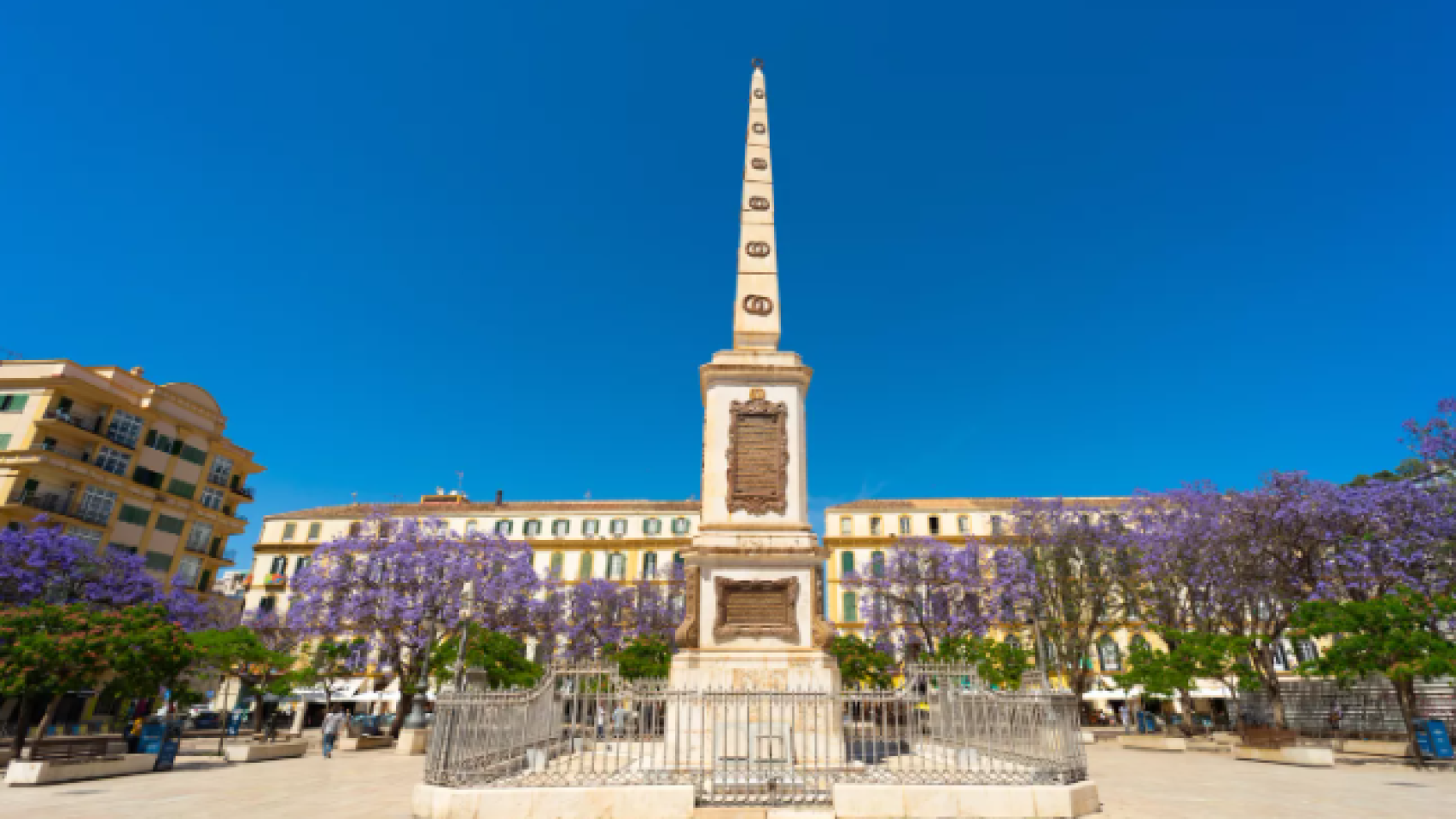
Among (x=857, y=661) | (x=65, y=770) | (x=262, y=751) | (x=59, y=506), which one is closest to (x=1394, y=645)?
(x=857, y=661)

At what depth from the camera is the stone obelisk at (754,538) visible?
11.8m

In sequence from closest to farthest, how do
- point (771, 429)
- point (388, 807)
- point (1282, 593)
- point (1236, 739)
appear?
1. point (388, 807)
2. point (771, 429)
3. point (1236, 739)
4. point (1282, 593)

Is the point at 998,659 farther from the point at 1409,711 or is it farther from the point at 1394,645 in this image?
the point at 1394,645

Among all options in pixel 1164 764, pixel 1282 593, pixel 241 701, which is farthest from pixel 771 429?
pixel 241 701

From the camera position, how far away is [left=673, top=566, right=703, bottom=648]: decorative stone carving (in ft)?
39.9

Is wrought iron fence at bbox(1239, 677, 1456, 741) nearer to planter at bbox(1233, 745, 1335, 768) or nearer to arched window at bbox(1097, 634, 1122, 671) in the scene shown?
planter at bbox(1233, 745, 1335, 768)

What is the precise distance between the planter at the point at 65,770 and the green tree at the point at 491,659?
957 cm

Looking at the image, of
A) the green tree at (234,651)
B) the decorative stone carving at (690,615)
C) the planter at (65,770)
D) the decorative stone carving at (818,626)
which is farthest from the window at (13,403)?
the decorative stone carving at (818,626)

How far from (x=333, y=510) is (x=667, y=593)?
2999cm

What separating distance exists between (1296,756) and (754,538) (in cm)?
1606

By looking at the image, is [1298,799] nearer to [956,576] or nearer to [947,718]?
[947,718]

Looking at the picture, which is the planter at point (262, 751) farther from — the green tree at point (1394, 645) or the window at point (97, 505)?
the green tree at point (1394, 645)

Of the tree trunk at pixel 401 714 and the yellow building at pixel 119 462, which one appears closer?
the tree trunk at pixel 401 714

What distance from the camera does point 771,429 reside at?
44.7 feet
